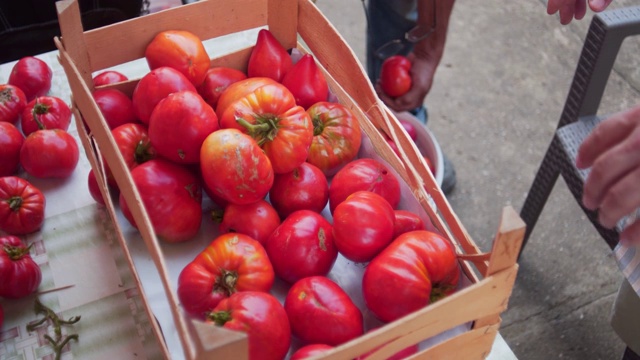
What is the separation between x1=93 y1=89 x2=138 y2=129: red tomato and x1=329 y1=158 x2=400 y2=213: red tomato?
367 millimetres

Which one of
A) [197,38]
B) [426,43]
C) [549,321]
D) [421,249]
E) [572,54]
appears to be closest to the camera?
[421,249]

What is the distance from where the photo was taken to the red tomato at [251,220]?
0.87 metres

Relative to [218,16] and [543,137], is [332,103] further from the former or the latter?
[543,137]

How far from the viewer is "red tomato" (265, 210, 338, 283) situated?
32.6 inches

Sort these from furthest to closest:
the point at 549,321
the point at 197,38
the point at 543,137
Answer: the point at 543,137, the point at 549,321, the point at 197,38

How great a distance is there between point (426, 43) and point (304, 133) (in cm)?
92

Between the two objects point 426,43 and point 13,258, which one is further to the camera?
point 426,43

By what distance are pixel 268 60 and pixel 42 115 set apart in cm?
48

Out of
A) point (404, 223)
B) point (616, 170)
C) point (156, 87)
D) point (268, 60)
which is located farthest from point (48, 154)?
point (616, 170)

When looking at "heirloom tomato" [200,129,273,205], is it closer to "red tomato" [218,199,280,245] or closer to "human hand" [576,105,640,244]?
"red tomato" [218,199,280,245]

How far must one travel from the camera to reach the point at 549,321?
183cm

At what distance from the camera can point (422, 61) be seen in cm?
171

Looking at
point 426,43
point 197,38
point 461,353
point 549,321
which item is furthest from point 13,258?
point 549,321

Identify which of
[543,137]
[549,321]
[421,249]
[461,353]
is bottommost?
[549,321]
